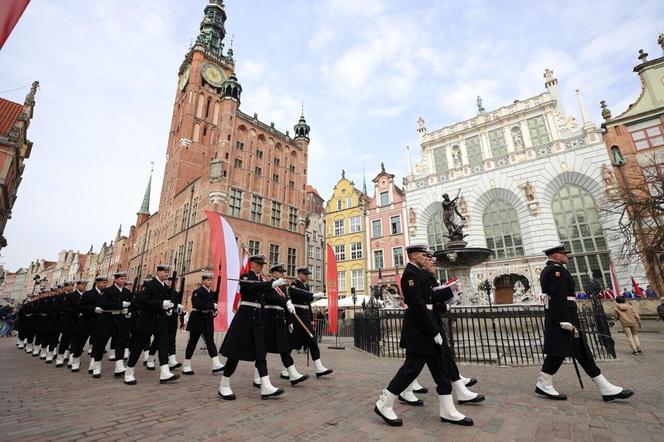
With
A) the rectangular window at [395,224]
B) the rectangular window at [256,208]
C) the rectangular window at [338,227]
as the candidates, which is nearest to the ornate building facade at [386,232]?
the rectangular window at [395,224]

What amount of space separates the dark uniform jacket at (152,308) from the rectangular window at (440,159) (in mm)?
28660

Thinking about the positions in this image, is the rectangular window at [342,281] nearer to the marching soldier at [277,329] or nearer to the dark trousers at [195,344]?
the dark trousers at [195,344]

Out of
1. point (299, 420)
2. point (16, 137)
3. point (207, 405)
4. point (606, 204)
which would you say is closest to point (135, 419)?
point (207, 405)

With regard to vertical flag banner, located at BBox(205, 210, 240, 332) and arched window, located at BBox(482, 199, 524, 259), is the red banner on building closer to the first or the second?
vertical flag banner, located at BBox(205, 210, 240, 332)

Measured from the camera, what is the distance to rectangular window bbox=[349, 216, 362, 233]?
33.7m

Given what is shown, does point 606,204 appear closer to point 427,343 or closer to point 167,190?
point 427,343

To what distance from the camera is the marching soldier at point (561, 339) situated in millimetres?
4047

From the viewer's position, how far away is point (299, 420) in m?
3.53

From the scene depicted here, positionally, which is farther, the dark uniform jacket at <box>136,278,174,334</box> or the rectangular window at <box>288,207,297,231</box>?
the rectangular window at <box>288,207,297,231</box>

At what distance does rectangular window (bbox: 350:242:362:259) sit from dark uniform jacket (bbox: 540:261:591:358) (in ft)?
92.5

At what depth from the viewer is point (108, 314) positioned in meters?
6.57

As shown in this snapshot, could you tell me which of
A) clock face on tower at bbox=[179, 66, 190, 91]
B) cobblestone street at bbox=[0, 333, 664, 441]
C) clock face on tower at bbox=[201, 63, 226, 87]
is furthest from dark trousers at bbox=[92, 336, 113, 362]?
clock face on tower at bbox=[179, 66, 190, 91]

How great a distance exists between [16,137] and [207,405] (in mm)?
26829

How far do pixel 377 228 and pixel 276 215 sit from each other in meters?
11.5
